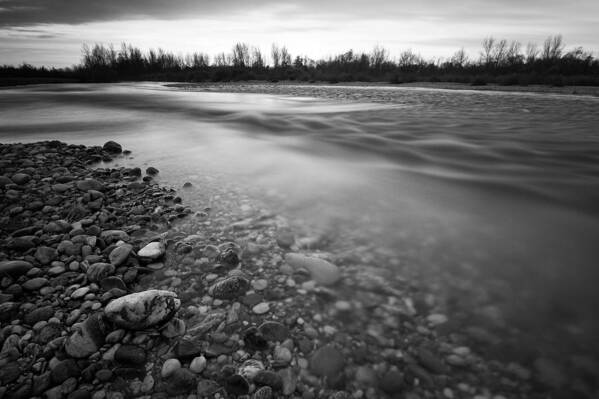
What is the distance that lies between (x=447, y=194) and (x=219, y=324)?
2.73 m

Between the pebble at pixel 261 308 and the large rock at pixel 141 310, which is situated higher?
the large rock at pixel 141 310

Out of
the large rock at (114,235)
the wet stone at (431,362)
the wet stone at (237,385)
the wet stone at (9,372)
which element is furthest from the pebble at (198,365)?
the large rock at (114,235)

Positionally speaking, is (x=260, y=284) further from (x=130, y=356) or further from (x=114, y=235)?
(x=114, y=235)

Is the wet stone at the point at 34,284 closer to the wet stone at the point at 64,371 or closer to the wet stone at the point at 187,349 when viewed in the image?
the wet stone at the point at 64,371

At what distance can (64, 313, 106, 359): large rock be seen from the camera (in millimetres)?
1316

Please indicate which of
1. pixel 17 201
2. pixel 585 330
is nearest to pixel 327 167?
pixel 585 330

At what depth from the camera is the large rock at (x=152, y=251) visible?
2.02 m

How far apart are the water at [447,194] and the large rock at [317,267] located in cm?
28

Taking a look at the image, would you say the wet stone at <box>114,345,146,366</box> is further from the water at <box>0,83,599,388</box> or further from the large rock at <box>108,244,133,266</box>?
the water at <box>0,83,599,388</box>

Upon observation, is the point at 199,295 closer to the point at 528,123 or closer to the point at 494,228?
the point at 494,228

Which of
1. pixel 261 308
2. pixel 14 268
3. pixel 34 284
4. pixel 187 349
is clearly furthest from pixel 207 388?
pixel 14 268

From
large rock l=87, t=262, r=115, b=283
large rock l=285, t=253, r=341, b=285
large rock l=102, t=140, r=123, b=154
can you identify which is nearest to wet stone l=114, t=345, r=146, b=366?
large rock l=87, t=262, r=115, b=283

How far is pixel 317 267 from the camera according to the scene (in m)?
1.95

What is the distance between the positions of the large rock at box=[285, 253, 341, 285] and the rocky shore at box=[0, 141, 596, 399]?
11 mm
